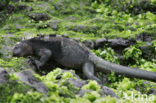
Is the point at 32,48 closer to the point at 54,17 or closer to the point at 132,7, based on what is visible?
the point at 54,17

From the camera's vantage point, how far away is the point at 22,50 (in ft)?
20.9

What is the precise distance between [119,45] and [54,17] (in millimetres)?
4502

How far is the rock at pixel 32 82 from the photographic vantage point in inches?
106

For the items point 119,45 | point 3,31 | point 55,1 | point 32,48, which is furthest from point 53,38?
point 55,1

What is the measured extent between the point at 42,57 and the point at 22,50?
78cm

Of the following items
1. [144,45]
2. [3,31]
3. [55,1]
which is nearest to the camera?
[144,45]

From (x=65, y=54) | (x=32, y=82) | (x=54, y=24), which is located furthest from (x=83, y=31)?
(x=32, y=82)

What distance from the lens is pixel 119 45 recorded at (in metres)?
8.09

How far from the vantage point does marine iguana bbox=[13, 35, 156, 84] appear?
6133 millimetres

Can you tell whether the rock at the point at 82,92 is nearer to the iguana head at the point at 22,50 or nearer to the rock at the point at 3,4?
the iguana head at the point at 22,50

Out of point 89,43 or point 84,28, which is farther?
point 84,28

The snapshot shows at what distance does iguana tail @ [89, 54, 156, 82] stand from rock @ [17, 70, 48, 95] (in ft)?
11.4

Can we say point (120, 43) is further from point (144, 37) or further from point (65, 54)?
point (65, 54)

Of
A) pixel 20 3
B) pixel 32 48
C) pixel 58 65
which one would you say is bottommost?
pixel 58 65
